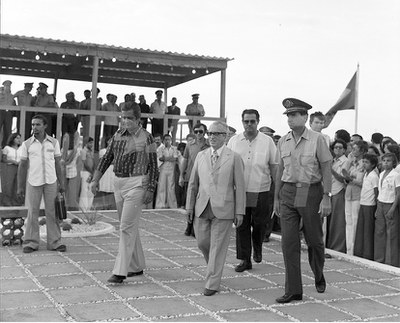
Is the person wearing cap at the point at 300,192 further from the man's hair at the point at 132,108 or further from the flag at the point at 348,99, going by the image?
the flag at the point at 348,99

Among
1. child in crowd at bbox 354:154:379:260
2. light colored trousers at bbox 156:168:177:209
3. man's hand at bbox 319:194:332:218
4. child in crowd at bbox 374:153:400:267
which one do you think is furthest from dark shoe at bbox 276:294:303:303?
light colored trousers at bbox 156:168:177:209

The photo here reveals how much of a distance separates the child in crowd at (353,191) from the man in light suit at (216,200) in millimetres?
3271

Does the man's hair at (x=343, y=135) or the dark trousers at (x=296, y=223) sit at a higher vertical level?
the man's hair at (x=343, y=135)

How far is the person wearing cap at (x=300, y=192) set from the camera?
5188 millimetres

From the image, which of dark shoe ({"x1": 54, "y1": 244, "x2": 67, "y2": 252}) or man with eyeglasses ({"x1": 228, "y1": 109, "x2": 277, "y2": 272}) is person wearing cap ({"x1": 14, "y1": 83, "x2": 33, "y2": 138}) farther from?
man with eyeglasses ({"x1": 228, "y1": 109, "x2": 277, "y2": 272})

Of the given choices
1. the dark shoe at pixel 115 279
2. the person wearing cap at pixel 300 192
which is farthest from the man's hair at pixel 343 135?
the dark shoe at pixel 115 279

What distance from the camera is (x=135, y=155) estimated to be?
587 cm

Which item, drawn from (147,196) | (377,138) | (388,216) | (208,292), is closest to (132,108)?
(147,196)

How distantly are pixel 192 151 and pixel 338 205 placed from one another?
274 centimetres

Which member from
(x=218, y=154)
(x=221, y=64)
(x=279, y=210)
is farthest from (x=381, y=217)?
(x=221, y=64)

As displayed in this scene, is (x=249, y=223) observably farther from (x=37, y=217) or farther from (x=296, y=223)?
(x=37, y=217)

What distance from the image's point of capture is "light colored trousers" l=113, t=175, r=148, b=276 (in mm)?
5637

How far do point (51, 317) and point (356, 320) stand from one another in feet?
8.72

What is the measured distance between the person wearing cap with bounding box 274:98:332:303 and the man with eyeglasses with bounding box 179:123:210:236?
3.59 m
